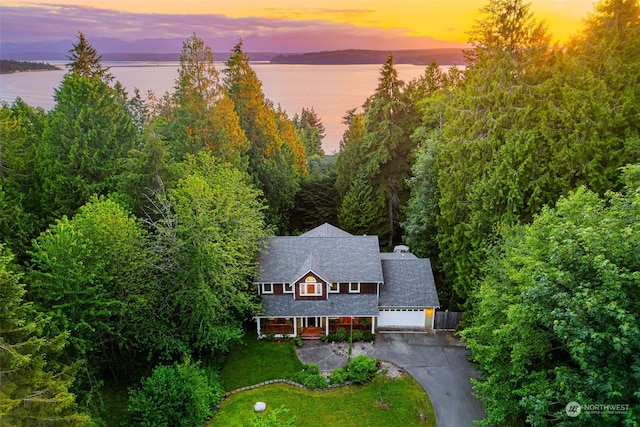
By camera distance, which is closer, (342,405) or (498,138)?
(342,405)

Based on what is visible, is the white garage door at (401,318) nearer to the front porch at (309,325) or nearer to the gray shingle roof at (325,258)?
the front porch at (309,325)

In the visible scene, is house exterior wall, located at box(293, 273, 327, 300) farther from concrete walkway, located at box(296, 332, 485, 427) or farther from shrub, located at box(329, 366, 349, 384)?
shrub, located at box(329, 366, 349, 384)

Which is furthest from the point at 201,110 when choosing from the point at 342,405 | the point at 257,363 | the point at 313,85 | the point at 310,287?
the point at 313,85

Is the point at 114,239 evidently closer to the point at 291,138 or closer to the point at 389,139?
the point at 389,139

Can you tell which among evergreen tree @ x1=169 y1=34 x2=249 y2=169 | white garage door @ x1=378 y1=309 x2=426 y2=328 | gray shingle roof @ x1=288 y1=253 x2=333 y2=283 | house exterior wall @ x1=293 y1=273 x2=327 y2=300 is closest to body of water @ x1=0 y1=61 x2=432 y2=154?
evergreen tree @ x1=169 y1=34 x2=249 y2=169

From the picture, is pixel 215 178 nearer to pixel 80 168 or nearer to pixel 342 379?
pixel 80 168

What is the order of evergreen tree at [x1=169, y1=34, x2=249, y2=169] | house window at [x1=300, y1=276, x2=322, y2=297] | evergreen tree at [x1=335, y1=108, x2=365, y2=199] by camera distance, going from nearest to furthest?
house window at [x1=300, y1=276, x2=322, y2=297], evergreen tree at [x1=169, y1=34, x2=249, y2=169], evergreen tree at [x1=335, y1=108, x2=365, y2=199]
